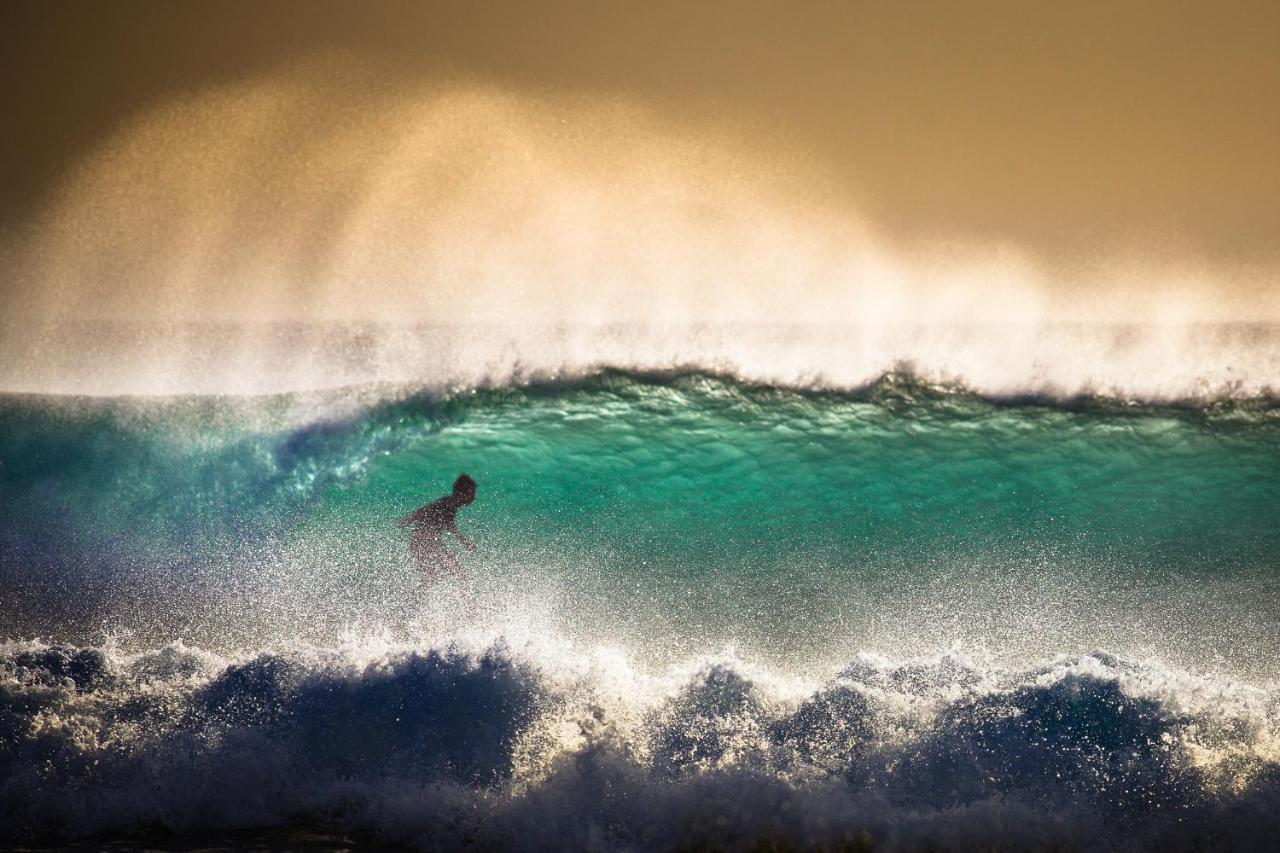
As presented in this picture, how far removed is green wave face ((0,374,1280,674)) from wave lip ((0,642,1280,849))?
834 millimetres

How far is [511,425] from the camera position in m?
7.86

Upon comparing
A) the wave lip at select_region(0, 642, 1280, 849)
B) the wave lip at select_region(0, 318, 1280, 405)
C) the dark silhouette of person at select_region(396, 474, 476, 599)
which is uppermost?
the wave lip at select_region(0, 318, 1280, 405)

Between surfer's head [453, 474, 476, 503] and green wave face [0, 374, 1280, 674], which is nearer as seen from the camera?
green wave face [0, 374, 1280, 674]

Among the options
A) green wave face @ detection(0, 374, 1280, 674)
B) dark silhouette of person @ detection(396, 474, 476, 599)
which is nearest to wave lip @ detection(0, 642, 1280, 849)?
green wave face @ detection(0, 374, 1280, 674)

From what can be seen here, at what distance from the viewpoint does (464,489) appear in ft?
22.1

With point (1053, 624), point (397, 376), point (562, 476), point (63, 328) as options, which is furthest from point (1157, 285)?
point (63, 328)

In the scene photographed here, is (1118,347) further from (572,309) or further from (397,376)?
(397,376)

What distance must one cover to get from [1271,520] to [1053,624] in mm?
2350

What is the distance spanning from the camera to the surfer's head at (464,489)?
6.47 m

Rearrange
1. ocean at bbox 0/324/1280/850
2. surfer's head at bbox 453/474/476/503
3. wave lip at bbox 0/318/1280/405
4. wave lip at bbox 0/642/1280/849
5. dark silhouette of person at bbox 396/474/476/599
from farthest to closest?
wave lip at bbox 0/318/1280/405, surfer's head at bbox 453/474/476/503, dark silhouette of person at bbox 396/474/476/599, ocean at bbox 0/324/1280/850, wave lip at bbox 0/642/1280/849

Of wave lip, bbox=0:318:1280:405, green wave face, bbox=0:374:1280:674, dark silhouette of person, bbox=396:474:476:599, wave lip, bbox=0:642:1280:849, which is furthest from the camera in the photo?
wave lip, bbox=0:318:1280:405

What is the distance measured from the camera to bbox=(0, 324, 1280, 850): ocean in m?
4.52

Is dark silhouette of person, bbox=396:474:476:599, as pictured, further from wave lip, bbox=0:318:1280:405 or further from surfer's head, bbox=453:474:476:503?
wave lip, bbox=0:318:1280:405

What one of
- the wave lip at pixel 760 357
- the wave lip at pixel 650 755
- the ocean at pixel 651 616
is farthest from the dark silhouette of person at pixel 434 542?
the wave lip at pixel 760 357
